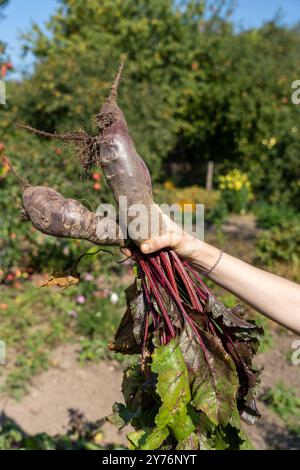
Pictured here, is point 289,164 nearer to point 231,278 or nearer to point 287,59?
point 287,59

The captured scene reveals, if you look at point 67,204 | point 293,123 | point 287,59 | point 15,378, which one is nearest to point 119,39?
point 287,59

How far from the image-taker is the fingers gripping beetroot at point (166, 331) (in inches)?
55.0

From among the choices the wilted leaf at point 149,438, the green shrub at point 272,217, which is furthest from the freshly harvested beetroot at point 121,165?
the green shrub at point 272,217

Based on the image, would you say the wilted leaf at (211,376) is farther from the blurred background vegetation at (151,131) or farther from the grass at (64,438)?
the blurred background vegetation at (151,131)

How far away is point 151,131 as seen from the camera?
9109mm

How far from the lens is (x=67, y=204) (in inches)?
60.0

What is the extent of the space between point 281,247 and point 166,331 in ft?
14.9

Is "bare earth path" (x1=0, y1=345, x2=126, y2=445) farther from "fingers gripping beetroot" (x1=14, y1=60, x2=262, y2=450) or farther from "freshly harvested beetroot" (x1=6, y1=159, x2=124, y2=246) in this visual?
"freshly harvested beetroot" (x1=6, y1=159, x2=124, y2=246)

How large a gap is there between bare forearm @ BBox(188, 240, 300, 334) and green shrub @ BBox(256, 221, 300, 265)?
4188 mm

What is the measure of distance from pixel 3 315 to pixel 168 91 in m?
9.06

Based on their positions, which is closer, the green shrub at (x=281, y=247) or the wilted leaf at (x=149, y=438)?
the wilted leaf at (x=149, y=438)

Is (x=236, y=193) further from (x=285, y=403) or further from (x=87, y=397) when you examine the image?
(x=87, y=397)

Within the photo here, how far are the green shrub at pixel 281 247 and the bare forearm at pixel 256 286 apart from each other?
4188 mm

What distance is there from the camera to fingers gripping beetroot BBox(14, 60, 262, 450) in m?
1.40
